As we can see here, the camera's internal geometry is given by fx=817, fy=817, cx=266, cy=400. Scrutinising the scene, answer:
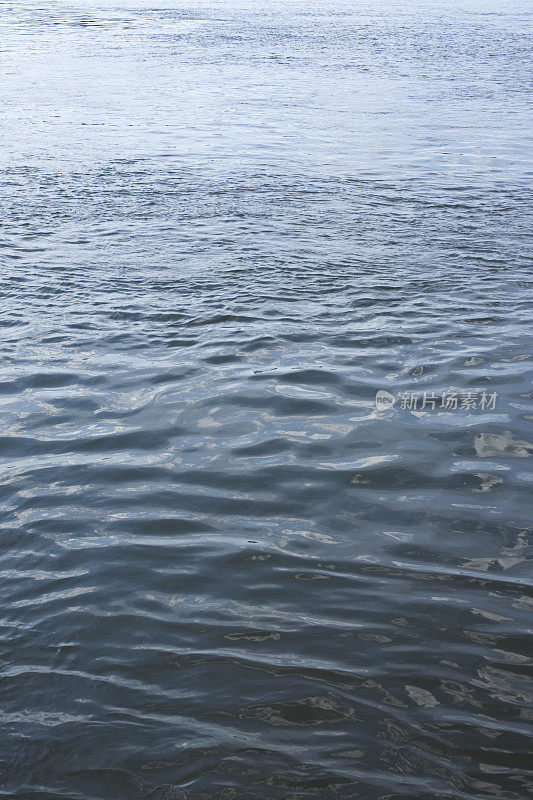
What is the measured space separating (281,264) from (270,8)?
38.2 meters

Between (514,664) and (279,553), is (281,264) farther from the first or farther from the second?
(514,664)

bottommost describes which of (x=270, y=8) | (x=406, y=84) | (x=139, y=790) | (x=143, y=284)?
(x=139, y=790)

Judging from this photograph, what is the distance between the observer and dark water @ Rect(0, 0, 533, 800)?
334 cm

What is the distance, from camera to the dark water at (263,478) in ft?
11.0


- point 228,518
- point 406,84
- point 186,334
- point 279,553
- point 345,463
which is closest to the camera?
point 279,553

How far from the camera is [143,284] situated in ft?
26.9

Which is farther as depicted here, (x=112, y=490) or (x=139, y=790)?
(x=112, y=490)

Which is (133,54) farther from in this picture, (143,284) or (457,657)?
(457,657)

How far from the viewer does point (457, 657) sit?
3762 mm

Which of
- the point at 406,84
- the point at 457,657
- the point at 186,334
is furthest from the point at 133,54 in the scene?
the point at 457,657

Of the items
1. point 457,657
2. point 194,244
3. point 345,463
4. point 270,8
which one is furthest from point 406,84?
point 270,8

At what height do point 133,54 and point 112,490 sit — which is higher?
point 133,54

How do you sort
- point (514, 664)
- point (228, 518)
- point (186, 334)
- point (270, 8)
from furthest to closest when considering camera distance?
point (270, 8), point (186, 334), point (228, 518), point (514, 664)

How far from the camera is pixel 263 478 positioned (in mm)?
5203
